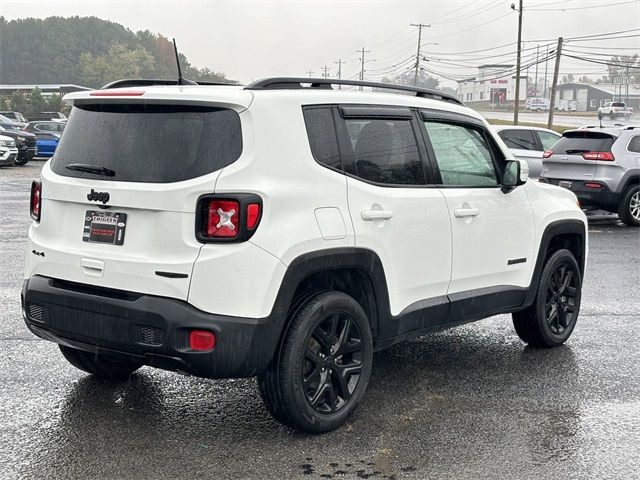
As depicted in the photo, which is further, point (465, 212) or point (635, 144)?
point (635, 144)

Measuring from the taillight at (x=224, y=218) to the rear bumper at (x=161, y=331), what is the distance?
37cm

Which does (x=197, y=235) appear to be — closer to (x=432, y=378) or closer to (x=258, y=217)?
(x=258, y=217)

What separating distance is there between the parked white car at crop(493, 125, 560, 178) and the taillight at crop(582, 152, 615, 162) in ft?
10.5

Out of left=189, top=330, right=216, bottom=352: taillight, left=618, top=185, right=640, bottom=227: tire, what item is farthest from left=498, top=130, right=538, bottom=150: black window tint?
left=189, top=330, right=216, bottom=352: taillight

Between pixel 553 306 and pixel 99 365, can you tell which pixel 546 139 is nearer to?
pixel 553 306

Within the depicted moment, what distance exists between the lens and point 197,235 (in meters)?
3.90

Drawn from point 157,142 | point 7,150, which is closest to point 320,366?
point 157,142

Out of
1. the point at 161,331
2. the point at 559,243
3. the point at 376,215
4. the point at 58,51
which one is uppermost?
the point at 58,51

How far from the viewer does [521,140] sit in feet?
59.6

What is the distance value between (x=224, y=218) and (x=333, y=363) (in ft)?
3.51

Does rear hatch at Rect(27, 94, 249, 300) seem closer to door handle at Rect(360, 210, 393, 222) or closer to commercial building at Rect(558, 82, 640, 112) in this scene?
door handle at Rect(360, 210, 393, 222)

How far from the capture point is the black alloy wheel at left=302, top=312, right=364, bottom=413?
4.33m

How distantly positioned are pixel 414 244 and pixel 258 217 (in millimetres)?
1229

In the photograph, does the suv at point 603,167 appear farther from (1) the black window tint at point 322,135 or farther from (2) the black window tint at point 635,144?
(1) the black window tint at point 322,135
